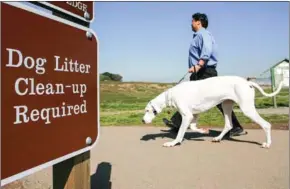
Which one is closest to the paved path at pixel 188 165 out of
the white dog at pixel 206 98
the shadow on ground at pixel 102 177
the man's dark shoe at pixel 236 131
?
the shadow on ground at pixel 102 177

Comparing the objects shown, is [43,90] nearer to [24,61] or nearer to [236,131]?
[24,61]

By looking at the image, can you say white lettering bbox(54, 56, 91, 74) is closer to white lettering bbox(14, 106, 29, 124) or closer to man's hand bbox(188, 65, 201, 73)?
white lettering bbox(14, 106, 29, 124)

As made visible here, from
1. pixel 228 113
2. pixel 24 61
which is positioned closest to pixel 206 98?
pixel 228 113

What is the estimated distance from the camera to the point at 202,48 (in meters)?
6.56

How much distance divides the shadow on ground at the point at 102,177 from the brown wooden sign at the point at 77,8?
7.64 feet

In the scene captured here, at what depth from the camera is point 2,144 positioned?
4.28 feet

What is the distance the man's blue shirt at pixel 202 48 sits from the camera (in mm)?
6534

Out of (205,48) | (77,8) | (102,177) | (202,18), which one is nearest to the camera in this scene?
(77,8)

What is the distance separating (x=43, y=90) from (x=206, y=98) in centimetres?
510

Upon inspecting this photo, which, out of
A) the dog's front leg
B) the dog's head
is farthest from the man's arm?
the dog's head

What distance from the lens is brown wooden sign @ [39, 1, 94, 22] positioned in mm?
1715

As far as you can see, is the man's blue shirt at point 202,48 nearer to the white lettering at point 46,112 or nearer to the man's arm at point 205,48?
the man's arm at point 205,48

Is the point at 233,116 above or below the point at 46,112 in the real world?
below

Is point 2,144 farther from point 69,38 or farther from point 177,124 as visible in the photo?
point 177,124
